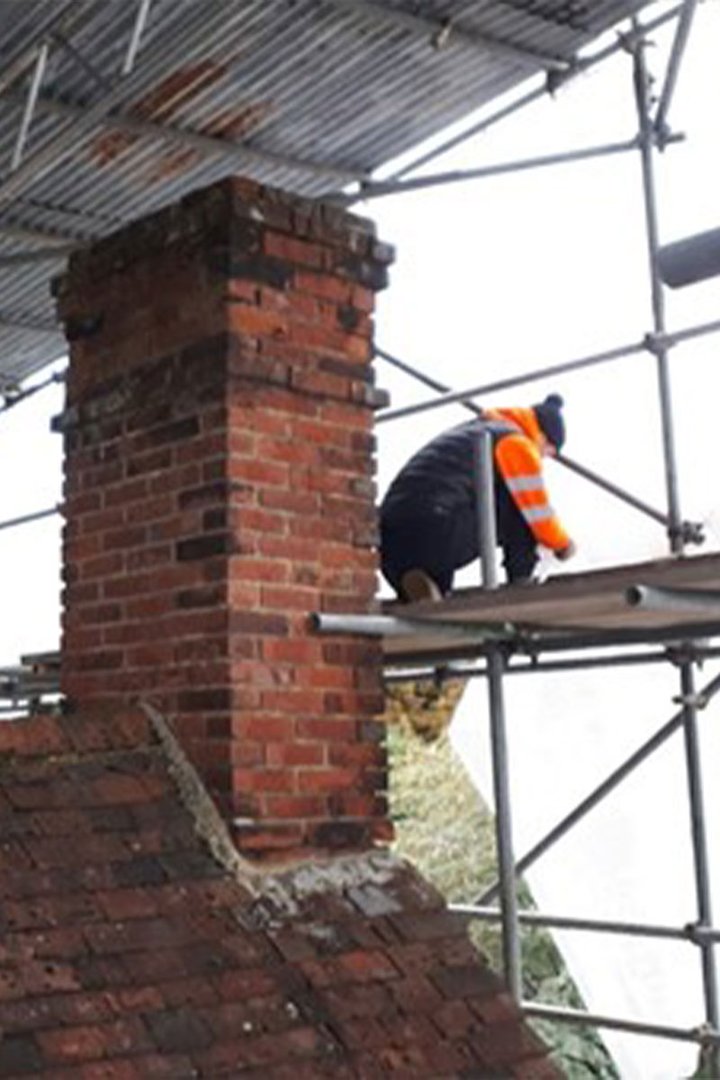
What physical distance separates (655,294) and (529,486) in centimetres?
91

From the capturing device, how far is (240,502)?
4074 mm

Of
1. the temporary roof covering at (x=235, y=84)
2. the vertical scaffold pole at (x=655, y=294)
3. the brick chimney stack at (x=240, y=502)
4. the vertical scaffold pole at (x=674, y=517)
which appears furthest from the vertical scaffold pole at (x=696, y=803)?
the temporary roof covering at (x=235, y=84)

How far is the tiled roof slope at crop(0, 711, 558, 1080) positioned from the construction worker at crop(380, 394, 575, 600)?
1485 mm

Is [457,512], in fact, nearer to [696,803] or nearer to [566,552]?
[566,552]

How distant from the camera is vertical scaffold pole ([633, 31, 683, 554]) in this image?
5.52 metres

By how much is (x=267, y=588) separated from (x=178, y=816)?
26.6 inches

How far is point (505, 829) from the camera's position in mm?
4715

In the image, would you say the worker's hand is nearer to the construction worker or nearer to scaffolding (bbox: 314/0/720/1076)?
the construction worker

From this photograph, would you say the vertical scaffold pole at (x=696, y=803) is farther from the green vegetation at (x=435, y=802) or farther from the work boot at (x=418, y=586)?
the green vegetation at (x=435, y=802)

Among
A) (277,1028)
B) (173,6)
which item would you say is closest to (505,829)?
(277,1028)

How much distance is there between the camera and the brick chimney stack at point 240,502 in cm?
404

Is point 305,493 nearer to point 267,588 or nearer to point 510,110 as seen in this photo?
point 267,588

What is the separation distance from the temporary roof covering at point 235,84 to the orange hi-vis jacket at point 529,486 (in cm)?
173

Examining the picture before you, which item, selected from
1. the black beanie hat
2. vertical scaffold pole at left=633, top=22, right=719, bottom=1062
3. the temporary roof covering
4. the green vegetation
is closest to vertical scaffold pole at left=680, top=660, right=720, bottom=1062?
vertical scaffold pole at left=633, top=22, right=719, bottom=1062
